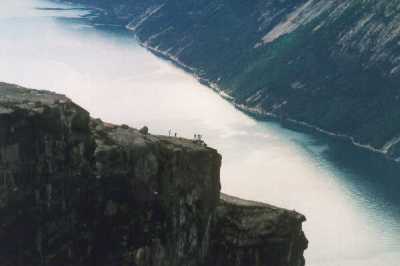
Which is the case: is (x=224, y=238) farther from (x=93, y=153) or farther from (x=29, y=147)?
(x=29, y=147)

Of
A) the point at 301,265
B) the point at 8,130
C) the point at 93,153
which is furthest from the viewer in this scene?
the point at 301,265

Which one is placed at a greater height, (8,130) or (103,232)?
(8,130)

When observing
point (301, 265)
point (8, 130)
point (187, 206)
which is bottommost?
point (301, 265)

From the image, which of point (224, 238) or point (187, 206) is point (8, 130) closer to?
point (187, 206)

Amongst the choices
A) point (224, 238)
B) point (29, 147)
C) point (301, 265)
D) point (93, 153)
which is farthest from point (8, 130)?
point (301, 265)

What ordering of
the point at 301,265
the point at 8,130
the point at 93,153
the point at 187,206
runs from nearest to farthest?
the point at 8,130 < the point at 93,153 < the point at 187,206 < the point at 301,265

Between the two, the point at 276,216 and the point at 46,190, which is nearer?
the point at 46,190
